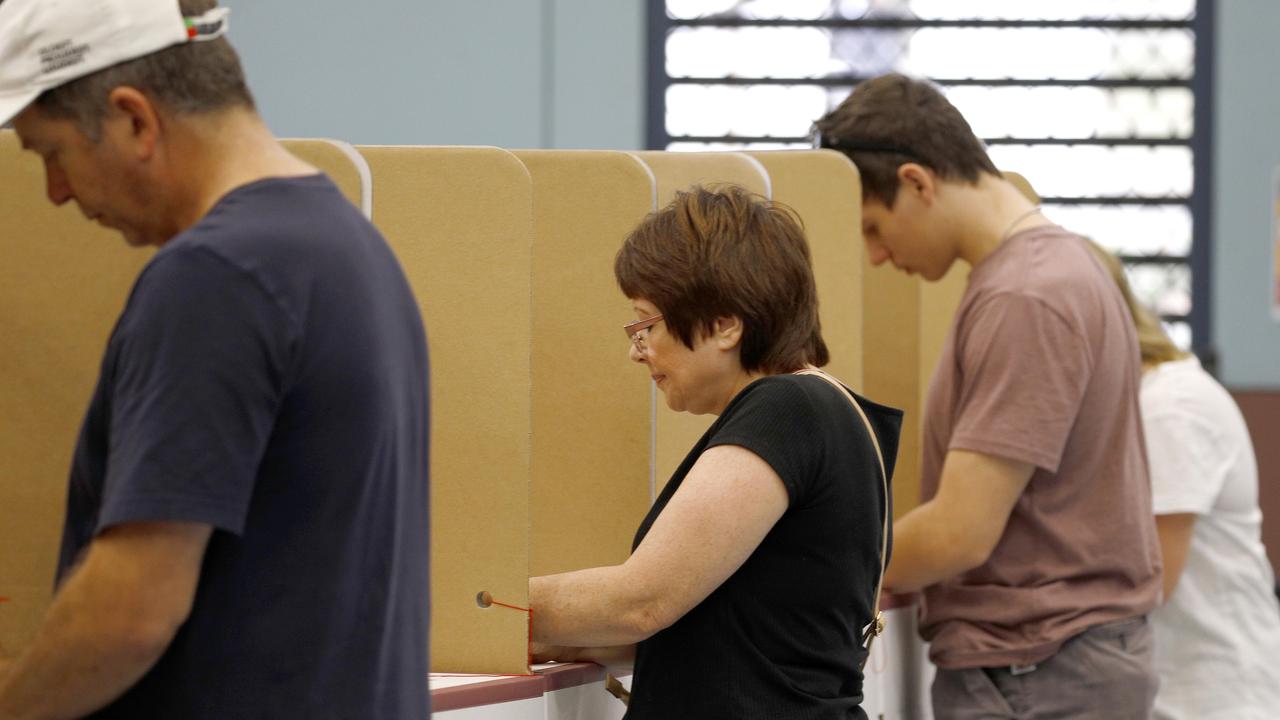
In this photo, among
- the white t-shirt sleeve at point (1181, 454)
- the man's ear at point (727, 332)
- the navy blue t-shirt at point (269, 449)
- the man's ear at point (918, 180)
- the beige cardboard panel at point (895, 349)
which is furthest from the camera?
the beige cardboard panel at point (895, 349)

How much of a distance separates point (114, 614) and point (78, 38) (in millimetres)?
357

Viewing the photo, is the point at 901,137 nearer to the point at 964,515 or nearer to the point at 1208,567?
the point at 964,515

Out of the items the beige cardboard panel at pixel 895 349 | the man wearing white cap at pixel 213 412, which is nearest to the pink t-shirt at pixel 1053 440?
the beige cardboard panel at pixel 895 349

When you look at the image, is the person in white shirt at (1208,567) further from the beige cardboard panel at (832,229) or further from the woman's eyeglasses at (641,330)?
the woman's eyeglasses at (641,330)

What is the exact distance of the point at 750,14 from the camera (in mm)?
4754

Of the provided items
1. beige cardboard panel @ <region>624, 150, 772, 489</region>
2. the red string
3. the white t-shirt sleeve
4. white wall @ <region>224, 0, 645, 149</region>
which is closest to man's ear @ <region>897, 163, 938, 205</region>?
beige cardboard panel @ <region>624, 150, 772, 489</region>

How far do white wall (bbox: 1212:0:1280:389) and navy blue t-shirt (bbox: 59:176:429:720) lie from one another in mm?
4424

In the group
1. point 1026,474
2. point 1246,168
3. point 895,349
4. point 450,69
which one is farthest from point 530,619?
point 1246,168

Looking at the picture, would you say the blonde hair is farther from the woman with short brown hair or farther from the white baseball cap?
the white baseball cap

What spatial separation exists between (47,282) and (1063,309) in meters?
1.17

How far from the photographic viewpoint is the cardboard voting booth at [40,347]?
134 centimetres

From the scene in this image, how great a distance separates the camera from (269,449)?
0.87 metres

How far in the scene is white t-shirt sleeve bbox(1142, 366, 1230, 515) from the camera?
6.83ft

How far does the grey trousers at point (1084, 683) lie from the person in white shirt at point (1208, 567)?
297mm
